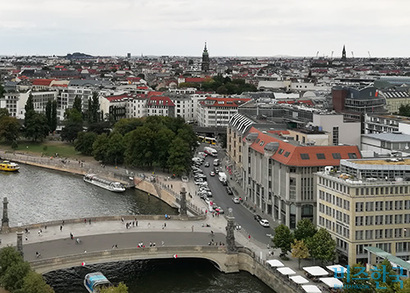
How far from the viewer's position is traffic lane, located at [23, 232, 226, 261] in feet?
146

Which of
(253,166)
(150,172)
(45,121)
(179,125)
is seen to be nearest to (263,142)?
(253,166)

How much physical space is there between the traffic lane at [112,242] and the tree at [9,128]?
193 feet

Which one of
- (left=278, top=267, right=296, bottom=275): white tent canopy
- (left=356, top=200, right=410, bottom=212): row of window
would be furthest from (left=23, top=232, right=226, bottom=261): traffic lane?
(left=356, top=200, right=410, bottom=212): row of window

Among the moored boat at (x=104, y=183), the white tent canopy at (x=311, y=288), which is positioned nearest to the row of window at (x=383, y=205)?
the white tent canopy at (x=311, y=288)

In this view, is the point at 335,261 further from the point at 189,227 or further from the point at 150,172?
the point at 150,172

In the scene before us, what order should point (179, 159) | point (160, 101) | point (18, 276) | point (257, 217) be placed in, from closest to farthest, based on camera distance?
point (18, 276), point (257, 217), point (179, 159), point (160, 101)

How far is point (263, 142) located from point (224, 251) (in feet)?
53.9

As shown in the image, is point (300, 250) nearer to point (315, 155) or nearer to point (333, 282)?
point (333, 282)

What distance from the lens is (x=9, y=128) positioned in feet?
336

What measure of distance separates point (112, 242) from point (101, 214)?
1615 cm

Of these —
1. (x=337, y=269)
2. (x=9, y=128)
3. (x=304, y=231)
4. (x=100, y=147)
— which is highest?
(x=9, y=128)

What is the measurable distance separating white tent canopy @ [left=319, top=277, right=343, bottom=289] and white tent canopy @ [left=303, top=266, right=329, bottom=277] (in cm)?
93

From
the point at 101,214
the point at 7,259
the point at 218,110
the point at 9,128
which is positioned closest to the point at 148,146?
the point at 101,214

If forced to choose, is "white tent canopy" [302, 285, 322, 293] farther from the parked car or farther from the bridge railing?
the parked car
